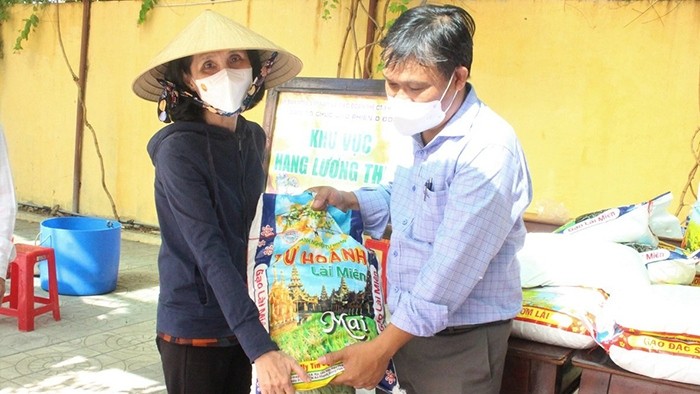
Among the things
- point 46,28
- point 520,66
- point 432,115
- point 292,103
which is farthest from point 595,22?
point 46,28

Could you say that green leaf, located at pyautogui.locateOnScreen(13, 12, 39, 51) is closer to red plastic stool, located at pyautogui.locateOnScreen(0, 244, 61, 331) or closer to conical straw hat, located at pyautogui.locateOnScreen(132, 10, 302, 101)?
red plastic stool, located at pyautogui.locateOnScreen(0, 244, 61, 331)

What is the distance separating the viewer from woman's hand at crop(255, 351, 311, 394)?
1641mm

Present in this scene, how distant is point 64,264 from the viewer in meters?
5.15

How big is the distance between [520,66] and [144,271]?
3.47 metres

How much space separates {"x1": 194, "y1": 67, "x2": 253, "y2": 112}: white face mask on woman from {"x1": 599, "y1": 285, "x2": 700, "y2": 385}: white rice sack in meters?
1.15

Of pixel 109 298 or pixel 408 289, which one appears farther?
pixel 109 298

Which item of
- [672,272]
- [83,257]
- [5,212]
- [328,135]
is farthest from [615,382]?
[83,257]

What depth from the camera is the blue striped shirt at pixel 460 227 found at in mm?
1566

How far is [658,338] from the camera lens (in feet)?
5.74

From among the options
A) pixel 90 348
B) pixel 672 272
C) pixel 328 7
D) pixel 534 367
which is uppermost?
pixel 328 7

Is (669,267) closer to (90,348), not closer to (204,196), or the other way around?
(204,196)

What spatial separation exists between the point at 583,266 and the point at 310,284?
91 centimetres

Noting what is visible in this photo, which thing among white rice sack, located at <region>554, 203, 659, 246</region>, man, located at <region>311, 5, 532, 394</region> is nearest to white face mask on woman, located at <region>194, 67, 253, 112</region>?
man, located at <region>311, 5, 532, 394</region>

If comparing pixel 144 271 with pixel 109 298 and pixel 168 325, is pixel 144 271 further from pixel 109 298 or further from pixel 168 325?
pixel 168 325
